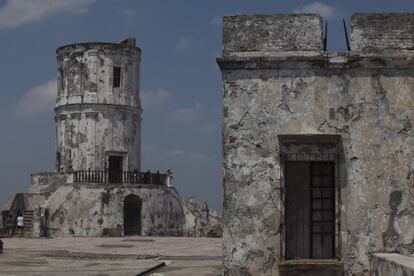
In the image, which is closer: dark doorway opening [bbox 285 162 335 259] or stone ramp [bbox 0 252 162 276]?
dark doorway opening [bbox 285 162 335 259]

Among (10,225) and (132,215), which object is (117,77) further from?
(10,225)

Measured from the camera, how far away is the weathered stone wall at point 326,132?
422 inches

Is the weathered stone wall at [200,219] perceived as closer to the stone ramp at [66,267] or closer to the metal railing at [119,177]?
the metal railing at [119,177]

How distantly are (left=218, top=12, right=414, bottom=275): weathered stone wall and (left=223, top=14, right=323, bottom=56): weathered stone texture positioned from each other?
15 centimetres

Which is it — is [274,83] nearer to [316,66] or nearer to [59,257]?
[316,66]

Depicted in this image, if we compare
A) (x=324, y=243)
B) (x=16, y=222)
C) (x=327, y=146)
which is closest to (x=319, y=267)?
(x=324, y=243)

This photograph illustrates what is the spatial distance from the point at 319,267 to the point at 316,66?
316 centimetres

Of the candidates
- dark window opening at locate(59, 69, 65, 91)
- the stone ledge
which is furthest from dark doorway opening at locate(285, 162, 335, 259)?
dark window opening at locate(59, 69, 65, 91)

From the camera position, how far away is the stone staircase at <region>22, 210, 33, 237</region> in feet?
120

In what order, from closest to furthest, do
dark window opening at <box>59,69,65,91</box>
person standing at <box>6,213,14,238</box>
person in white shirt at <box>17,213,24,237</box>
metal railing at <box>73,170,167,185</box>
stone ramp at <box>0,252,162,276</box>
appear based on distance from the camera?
stone ramp at <box>0,252,162,276</box>
person in white shirt at <box>17,213,24,237</box>
person standing at <box>6,213,14,238</box>
metal railing at <box>73,170,167,185</box>
dark window opening at <box>59,69,65,91</box>

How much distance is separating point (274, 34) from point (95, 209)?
27.6 meters

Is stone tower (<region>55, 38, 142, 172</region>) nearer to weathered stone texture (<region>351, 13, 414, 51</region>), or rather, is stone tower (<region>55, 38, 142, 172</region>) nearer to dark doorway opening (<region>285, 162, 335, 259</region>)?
dark doorway opening (<region>285, 162, 335, 259</region>)

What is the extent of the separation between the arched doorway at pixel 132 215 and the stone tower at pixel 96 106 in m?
2.96

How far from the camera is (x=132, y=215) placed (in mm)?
38250
